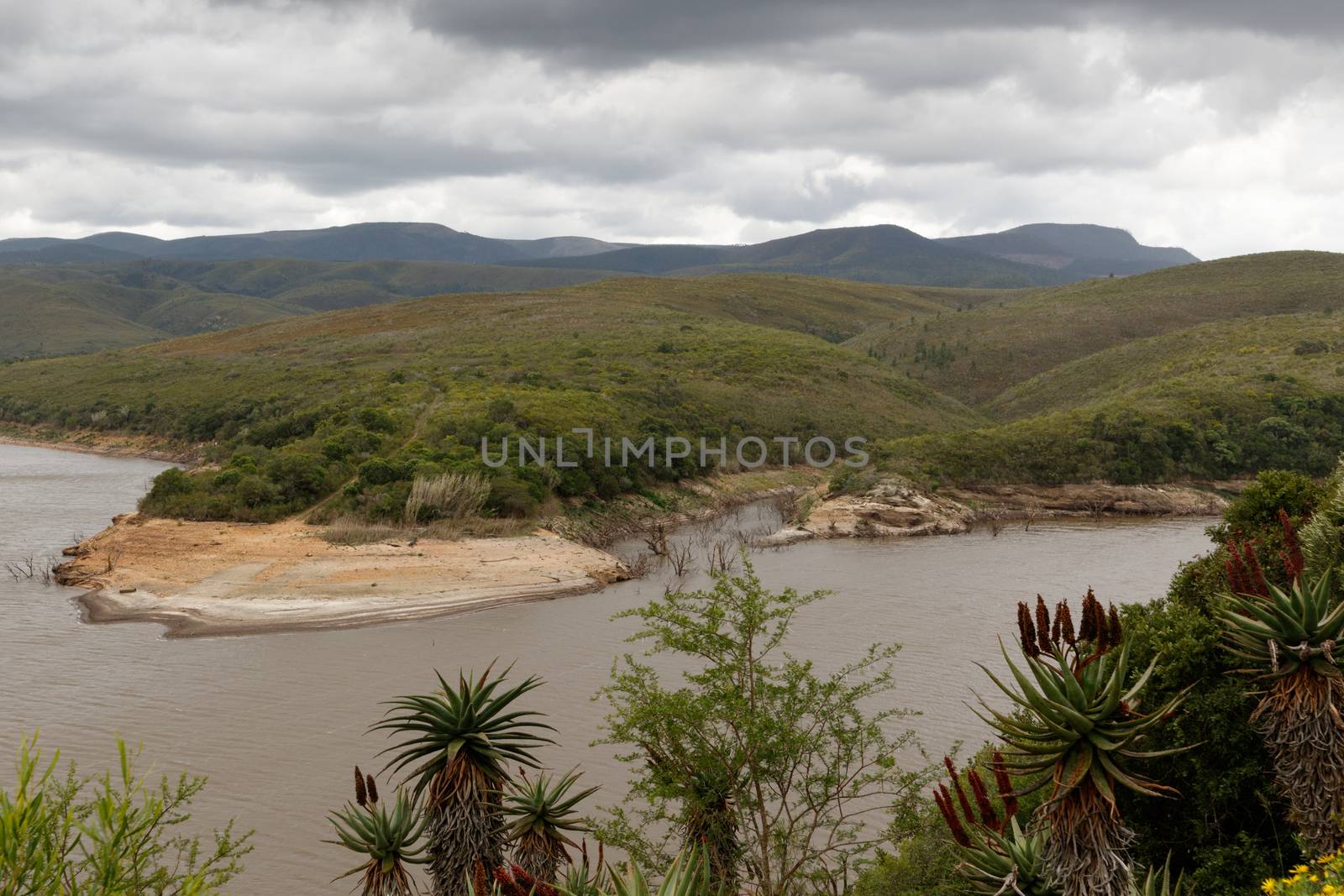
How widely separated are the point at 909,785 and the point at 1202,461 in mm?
40961

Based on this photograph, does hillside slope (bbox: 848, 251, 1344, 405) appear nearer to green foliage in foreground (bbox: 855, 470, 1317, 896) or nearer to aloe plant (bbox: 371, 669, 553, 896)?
green foliage in foreground (bbox: 855, 470, 1317, 896)

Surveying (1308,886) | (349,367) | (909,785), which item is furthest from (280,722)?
(349,367)

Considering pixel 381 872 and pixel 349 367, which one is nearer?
pixel 381 872

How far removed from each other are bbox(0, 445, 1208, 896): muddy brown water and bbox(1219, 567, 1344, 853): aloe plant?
29.3 ft

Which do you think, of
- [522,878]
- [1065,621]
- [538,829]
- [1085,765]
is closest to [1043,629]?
[1065,621]

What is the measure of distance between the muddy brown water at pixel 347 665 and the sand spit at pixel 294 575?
2.68ft

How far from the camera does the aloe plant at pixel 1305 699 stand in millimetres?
7371

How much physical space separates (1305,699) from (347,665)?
18198 mm

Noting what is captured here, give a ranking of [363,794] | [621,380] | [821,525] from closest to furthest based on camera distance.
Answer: [363,794], [821,525], [621,380]

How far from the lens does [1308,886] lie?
18.6ft

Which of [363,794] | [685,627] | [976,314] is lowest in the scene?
[363,794]

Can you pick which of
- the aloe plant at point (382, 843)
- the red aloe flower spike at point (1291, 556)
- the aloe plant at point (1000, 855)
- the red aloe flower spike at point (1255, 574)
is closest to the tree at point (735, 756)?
the aloe plant at point (382, 843)

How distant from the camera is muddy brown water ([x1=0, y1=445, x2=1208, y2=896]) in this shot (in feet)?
50.3

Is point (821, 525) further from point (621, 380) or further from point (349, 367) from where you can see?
point (349, 367)
